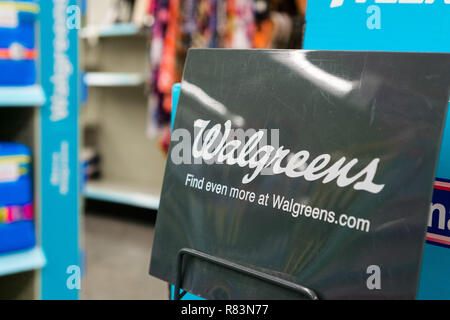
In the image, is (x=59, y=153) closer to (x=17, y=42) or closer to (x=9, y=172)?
(x=9, y=172)

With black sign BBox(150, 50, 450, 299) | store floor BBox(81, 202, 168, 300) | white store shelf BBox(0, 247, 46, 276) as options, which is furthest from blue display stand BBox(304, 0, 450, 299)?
store floor BBox(81, 202, 168, 300)

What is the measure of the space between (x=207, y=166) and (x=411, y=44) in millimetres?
341

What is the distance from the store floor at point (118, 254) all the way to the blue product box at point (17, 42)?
1120mm

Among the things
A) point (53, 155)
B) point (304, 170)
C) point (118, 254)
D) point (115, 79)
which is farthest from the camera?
point (115, 79)

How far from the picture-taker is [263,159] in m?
0.58

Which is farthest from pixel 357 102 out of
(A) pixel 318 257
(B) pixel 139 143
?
(B) pixel 139 143

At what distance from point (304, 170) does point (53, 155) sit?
89 centimetres

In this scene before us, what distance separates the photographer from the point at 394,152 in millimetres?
497

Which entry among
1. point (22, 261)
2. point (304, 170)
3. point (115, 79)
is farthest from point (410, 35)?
point (115, 79)

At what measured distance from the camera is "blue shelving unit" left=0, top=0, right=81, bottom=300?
1.19 metres

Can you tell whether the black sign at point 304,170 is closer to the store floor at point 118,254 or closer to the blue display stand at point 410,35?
the blue display stand at point 410,35

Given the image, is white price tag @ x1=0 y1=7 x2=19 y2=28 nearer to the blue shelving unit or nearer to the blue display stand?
the blue shelving unit
